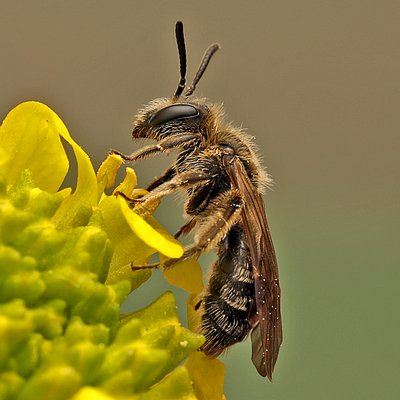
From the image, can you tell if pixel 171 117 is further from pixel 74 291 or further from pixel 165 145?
pixel 74 291

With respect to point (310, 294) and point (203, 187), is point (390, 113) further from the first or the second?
point (203, 187)

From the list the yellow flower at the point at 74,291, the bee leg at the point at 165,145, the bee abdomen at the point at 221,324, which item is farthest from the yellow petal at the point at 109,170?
the bee abdomen at the point at 221,324

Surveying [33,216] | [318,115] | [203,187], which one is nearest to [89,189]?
[33,216]

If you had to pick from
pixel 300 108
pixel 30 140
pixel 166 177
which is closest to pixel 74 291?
pixel 30 140

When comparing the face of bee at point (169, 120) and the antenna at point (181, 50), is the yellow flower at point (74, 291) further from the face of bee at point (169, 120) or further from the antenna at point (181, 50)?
the antenna at point (181, 50)

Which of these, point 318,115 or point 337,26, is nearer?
point 318,115

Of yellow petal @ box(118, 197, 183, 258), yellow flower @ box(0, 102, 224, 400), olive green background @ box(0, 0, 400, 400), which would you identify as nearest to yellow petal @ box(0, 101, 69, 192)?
yellow flower @ box(0, 102, 224, 400)
